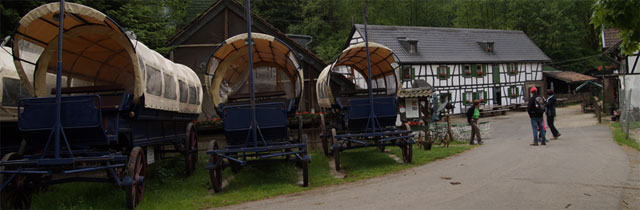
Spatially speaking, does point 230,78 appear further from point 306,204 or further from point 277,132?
point 306,204

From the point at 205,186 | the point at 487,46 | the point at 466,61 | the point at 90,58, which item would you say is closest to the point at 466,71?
the point at 466,61

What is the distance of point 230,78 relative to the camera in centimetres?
1213

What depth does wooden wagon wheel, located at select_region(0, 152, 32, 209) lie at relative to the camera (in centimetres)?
653

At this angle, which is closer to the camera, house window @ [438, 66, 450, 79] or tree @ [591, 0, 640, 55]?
tree @ [591, 0, 640, 55]

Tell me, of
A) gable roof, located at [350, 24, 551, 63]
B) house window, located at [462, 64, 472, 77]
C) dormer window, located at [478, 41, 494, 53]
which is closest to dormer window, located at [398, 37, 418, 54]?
gable roof, located at [350, 24, 551, 63]

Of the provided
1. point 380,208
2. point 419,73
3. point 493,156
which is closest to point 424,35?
point 419,73

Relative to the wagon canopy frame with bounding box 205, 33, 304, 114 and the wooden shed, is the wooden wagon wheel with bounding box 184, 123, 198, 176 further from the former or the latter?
the wooden shed

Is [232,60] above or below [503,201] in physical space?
above

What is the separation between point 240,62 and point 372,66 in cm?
406

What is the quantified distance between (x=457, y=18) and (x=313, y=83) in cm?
4428

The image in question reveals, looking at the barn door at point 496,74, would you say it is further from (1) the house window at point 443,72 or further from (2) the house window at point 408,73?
(2) the house window at point 408,73

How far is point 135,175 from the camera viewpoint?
7.11 meters

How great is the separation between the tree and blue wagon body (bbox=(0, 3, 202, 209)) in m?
6.58

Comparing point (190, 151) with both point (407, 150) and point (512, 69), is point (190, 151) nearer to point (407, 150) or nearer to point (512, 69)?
point (407, 150)
